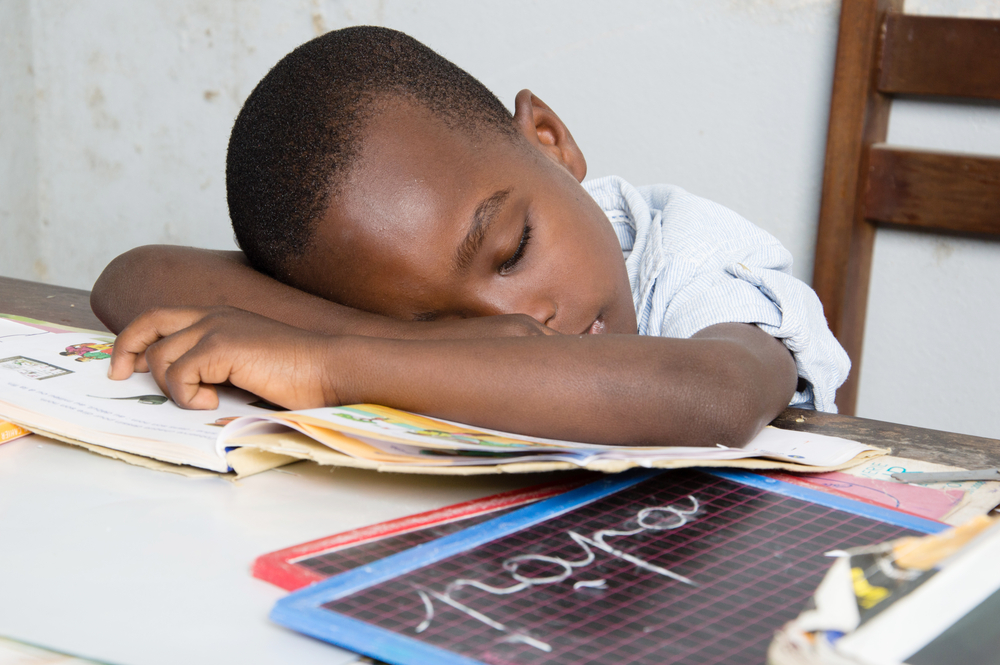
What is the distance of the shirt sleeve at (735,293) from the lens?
2.70 ft

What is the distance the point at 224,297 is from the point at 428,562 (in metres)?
0.54

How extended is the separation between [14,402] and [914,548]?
23.5 inches

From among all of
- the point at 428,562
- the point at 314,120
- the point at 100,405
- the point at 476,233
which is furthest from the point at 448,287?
the point at 428,562

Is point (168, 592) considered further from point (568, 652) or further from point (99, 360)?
point (99, 360)

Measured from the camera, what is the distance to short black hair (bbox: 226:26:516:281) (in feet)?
2.64

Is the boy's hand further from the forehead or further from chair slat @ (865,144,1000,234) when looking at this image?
chair slat @ (865,144,1000,234)

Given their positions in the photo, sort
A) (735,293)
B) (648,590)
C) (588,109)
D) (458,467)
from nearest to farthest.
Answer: (648,590), (458,467), (735,293), (588,109)

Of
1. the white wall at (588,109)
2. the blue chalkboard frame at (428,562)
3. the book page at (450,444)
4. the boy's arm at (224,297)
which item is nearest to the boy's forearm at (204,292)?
the boy's arm at (224,297)

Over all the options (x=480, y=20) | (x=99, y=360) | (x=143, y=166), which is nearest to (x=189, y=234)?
(x=143, y=166)

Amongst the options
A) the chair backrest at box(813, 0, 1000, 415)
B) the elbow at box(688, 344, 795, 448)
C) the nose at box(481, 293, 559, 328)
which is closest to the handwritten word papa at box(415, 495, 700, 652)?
the elbow at box(688, 344, 795, 448)

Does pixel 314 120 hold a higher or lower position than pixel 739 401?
higher

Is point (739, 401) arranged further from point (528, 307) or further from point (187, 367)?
point (187, 367)

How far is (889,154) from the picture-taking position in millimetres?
1507

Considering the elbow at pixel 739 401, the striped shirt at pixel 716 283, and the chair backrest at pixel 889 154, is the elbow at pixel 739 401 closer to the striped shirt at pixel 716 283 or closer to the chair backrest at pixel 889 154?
the striped shirt at pixel 716 283
